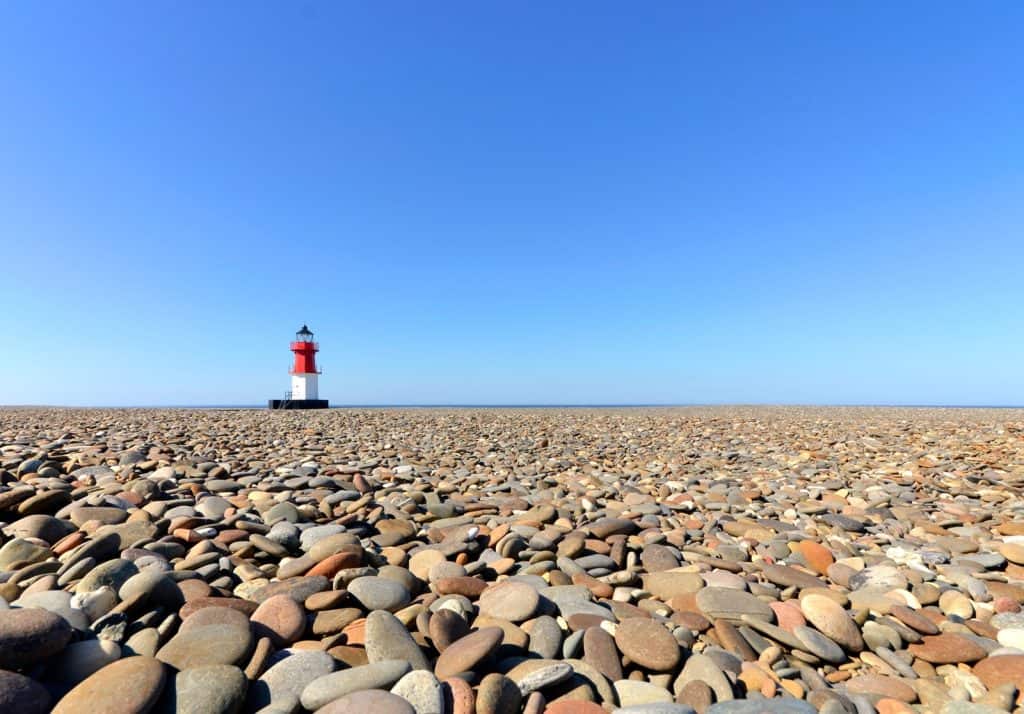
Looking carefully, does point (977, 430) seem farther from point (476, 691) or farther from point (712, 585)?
point (476, 691)

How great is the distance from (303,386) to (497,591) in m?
24.8

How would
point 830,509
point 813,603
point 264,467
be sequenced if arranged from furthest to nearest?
1. point 264,467
2. point 830,509
3. point 813,603

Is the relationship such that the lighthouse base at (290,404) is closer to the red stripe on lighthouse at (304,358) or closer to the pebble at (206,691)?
the red stripe on lighthouse at (304,358)

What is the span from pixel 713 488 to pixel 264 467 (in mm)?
4853

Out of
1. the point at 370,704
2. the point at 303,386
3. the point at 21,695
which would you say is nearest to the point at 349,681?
the point at 370,704

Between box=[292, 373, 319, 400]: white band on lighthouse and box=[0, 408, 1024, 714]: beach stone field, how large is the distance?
20227 millimetres

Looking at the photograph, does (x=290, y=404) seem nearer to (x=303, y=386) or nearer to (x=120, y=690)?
(x=303, y=386)

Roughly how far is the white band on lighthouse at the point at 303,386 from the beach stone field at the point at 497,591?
796 inches

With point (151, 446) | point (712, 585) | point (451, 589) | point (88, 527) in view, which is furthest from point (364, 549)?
point (151, 446)

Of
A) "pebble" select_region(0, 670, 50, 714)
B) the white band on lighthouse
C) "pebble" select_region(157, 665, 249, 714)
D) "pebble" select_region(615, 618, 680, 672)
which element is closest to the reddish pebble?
"pebble" select_region(615, 618, 680, 672)

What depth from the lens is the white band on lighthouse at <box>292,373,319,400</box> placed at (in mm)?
24922

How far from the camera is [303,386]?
24.9 metres

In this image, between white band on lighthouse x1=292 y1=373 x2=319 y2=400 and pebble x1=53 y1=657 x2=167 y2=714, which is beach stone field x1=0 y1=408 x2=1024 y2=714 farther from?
white band on lighthouse x1=292 y1=373 x2=319 y2=400

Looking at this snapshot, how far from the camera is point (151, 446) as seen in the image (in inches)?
251
